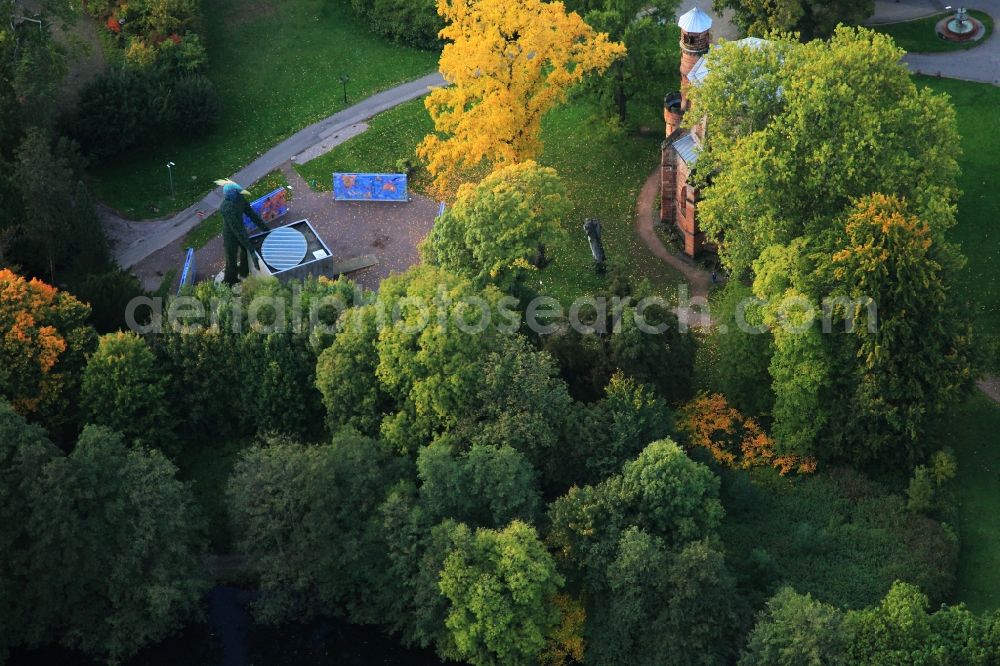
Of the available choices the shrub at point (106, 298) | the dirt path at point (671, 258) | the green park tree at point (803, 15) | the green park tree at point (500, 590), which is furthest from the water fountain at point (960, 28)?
the shrub at point (106, 298)

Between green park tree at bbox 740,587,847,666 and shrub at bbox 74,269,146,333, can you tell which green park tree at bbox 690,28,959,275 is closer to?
green park tree at bbox 740,587,847,666

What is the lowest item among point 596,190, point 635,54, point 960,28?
point 596,190

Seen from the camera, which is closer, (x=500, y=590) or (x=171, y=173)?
(x=500, y=590)

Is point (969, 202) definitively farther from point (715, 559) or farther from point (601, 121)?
point (715, 559)

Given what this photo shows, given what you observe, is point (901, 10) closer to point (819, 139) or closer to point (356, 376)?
point (819, 139)

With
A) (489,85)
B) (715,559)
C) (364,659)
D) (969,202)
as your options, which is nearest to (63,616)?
(364,659)

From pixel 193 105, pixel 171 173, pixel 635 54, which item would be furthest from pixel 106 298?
pixel 635 54
